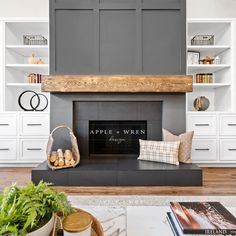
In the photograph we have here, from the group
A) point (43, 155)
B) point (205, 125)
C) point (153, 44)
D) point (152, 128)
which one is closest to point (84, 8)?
point (153, 44)

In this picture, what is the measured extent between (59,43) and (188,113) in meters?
2.23

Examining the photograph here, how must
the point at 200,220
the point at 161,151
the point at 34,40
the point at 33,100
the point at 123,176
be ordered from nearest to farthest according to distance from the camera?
the point at 200,220 → the point at 123,176 → the point at 161,151 → the point at 34,40 → the point at 33,100

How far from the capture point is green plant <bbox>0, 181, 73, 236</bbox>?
0.71 m

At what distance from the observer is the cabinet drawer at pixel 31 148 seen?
359 cm

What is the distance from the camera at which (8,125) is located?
3.56 m

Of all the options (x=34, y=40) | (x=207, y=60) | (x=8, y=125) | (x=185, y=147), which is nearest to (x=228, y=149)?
(x=185, y=147)

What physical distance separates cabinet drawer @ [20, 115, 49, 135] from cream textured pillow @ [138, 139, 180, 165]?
1.58 meters

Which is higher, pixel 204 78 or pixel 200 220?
pixel 204 78

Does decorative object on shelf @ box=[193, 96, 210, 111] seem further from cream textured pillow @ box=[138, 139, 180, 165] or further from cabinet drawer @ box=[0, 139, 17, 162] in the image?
cabinet drawer @ box=[0, 139, 17, 162]

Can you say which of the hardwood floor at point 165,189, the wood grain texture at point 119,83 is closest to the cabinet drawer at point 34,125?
the wood grain texture at point 119,83

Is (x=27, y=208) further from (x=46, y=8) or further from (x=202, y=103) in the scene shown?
(x=46, y=8)

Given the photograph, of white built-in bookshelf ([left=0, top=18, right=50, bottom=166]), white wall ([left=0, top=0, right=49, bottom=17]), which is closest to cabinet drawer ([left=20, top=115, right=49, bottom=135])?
white built-in bookshelf ([left=0, top=18, right=50, bottom=166])

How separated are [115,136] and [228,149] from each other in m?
1.79

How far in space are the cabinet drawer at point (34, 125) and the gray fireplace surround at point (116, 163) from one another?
0.27 m
